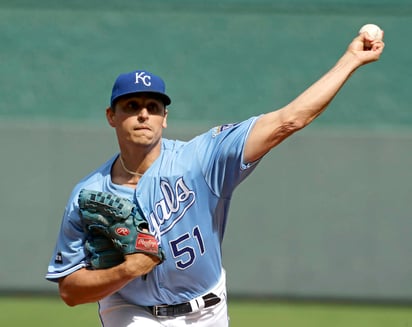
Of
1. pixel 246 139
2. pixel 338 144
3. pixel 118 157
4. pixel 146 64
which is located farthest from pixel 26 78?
pixel 246 139

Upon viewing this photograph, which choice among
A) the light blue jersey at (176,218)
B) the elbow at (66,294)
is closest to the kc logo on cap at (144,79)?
the light blue jersey at (176,218)

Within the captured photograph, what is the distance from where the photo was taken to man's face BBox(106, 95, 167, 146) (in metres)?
5.01

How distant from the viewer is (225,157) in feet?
16.1

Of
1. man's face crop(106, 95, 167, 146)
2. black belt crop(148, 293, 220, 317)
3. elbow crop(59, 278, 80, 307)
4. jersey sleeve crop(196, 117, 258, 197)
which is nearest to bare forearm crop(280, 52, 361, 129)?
jersey sleeve crop(196, 117, 258, 197)

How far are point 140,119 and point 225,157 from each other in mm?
509

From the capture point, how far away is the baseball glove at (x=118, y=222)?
4785 mm

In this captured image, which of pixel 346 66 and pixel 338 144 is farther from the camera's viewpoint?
pixel 338 144

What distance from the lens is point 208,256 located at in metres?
5.15

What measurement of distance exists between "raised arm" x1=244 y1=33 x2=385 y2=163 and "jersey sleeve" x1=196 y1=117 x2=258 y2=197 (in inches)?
3.9

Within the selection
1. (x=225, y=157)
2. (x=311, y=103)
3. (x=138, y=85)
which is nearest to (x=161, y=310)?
(x=225, y=157)

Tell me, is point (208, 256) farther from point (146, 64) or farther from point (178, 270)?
point (146, 64)

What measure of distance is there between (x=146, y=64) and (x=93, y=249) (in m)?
6.93

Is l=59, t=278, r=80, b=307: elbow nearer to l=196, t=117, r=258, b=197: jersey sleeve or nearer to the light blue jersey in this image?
the light blue jersey

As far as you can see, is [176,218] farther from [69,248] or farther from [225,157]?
[69,248]
